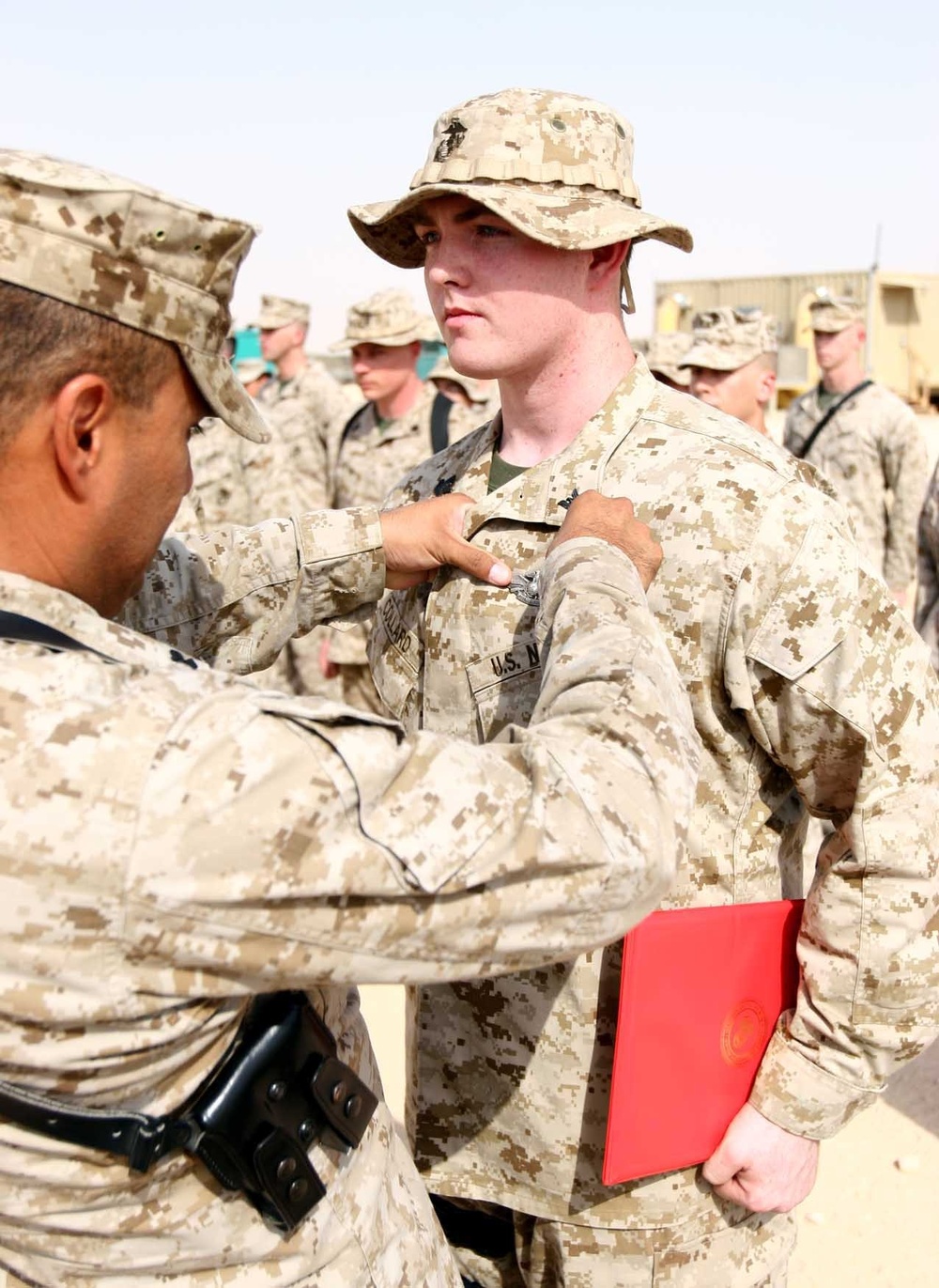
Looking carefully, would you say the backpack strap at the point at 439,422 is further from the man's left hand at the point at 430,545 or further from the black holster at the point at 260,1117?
the black holster at the point at 260,1117

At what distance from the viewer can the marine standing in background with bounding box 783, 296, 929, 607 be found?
741 centimetres

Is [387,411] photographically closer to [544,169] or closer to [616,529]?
[544,169]

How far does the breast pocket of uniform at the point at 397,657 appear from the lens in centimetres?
235

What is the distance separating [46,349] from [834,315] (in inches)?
305

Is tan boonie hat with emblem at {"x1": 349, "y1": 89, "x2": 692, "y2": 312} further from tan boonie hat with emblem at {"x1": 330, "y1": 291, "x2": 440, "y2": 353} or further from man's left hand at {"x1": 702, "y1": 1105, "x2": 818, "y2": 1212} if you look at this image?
tan boonie hat with emblem at {"x1": 330, "y1": 291, "x2": 440, "y2": 353}

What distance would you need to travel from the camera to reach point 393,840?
48.2 inches

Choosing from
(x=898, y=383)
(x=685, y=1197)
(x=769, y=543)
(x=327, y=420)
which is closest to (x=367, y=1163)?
(x=685, y=1197)

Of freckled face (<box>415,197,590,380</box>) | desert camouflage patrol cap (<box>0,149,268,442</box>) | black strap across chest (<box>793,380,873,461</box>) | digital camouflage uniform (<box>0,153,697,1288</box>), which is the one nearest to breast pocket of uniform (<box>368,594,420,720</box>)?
freckled face (<box>415,197,590,380</box>)

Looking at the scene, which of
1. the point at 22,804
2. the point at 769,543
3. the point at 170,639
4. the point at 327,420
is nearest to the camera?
the point at 22,804

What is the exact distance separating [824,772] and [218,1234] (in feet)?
3.68

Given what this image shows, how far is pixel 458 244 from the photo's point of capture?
214 cm

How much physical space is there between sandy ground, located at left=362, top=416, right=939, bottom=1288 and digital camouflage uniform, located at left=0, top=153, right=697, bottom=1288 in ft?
8.50

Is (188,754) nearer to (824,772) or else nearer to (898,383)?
(824,772)

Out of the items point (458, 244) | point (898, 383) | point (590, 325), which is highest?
point (458, 244)
